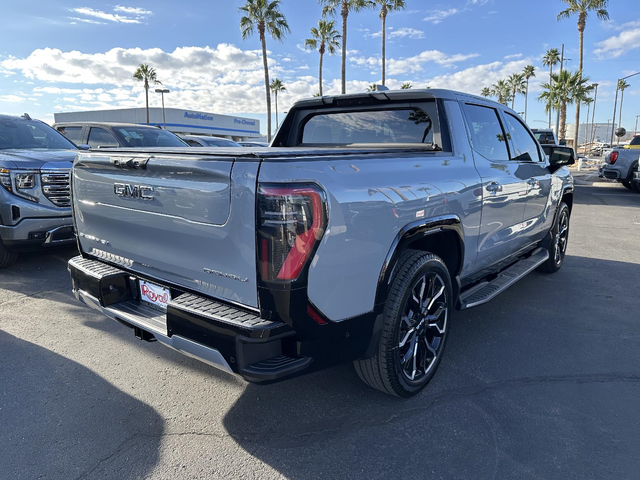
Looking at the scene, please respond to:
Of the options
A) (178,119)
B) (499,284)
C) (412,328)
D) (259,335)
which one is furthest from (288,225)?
(178,119)

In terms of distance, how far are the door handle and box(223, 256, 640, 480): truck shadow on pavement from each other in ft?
4.14

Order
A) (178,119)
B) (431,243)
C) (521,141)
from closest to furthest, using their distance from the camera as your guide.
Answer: (431,243) → (521,141) → (178,119)

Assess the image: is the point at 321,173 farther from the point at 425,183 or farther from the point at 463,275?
the point at 463,275

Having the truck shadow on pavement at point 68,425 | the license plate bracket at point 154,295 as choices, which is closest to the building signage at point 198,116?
the truck shadow on pavement at point 68,425

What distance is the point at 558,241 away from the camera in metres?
5.89

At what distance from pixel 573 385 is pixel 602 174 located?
15.5 m

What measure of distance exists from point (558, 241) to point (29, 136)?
7519 mm

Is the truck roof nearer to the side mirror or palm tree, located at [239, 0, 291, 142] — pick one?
the side mirror

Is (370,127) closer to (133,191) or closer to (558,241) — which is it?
(133,191)

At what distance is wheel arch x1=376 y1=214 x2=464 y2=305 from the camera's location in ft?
8.38

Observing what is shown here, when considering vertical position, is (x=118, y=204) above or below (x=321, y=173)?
below

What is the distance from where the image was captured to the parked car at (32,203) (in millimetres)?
5293

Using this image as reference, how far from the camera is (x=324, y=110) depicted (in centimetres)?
423

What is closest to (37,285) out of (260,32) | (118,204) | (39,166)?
(39,166)
